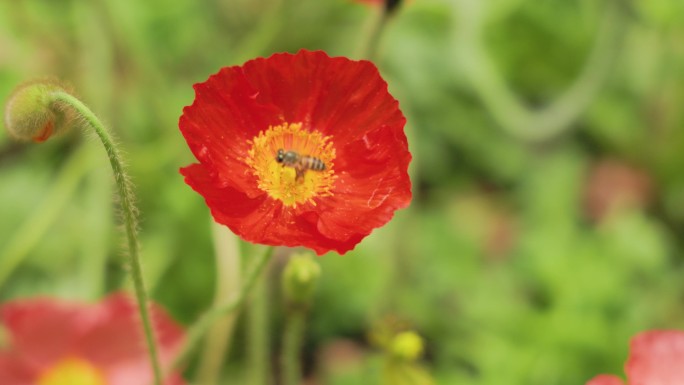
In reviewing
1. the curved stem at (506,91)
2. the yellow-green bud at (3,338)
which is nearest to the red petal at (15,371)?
the yellow-green bud at (3,338)

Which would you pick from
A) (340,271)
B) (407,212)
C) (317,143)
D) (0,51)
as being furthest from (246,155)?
(0,51)

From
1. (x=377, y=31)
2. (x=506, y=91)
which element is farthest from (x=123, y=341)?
(x=506, y=91)

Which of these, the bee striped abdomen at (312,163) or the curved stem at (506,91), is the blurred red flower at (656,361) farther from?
the curved stem at (506,91)

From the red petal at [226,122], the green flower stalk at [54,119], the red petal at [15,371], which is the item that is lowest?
the red petal at [15,371]

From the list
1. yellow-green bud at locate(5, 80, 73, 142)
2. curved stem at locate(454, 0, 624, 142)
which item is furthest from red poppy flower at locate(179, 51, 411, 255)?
curved stem at locate(454, 0, 624, 142)

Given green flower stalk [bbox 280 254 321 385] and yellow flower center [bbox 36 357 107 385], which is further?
yellow flower center [bbox 36 357 107 385]

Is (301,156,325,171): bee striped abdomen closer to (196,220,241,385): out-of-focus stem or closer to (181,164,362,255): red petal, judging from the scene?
(181,164,362,255): red petal

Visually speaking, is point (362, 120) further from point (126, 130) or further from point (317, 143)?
point (126, 130)

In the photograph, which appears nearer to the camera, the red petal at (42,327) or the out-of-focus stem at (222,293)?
the red petal at (42,327)
